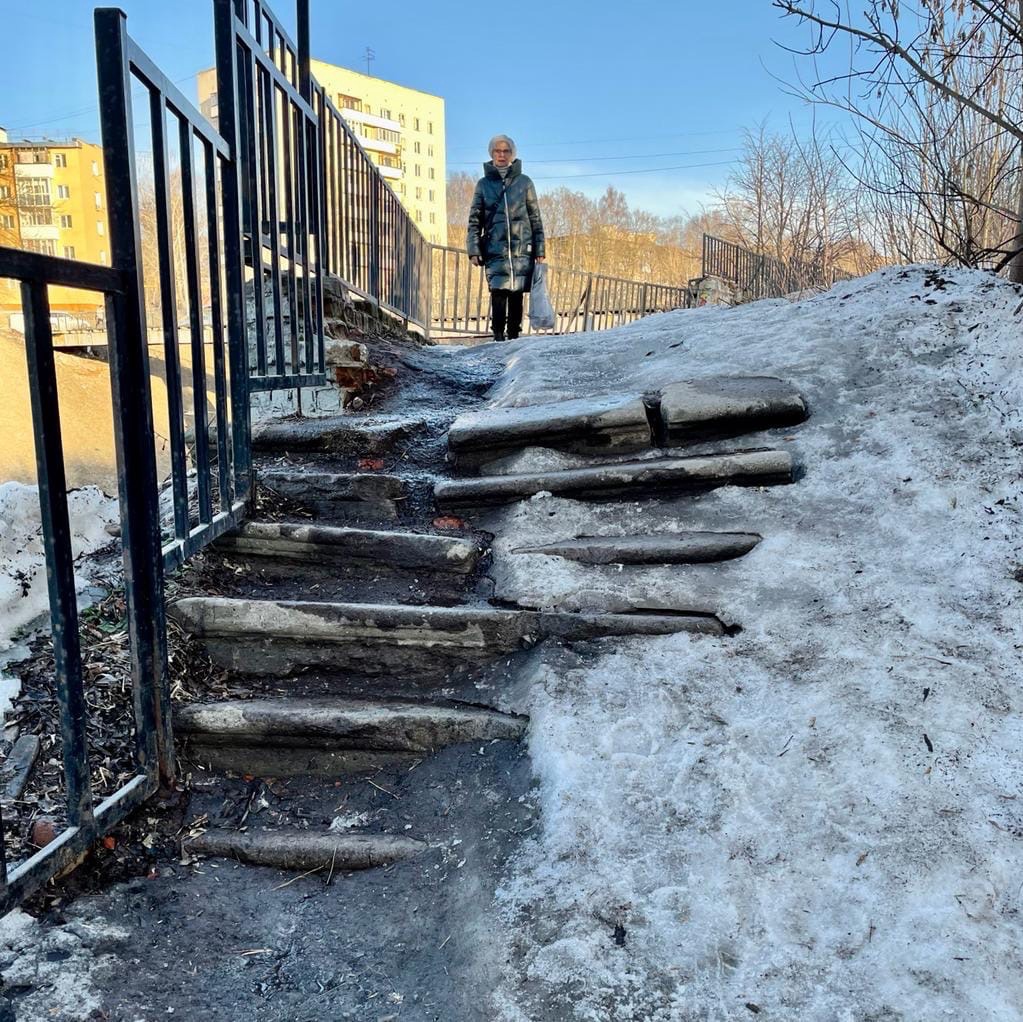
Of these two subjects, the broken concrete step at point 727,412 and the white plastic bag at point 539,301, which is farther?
the white plastic bag at point 539,301

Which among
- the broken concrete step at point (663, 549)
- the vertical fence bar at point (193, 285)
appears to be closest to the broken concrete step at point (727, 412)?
the broken concrete step at point (663, 549)

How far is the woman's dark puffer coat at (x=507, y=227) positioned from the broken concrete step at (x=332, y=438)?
139 inches

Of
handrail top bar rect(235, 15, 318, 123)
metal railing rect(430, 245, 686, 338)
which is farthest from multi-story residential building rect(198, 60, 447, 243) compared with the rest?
handrail top bar rect(235, 15, 318, 123)

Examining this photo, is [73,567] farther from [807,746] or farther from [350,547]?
[807,746]

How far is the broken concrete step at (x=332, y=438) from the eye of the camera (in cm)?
348

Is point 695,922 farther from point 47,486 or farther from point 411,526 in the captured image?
point 411,526

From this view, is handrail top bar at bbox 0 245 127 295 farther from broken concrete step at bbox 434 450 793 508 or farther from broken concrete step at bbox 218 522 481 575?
broken concrete step at bbox 434 450 793 508

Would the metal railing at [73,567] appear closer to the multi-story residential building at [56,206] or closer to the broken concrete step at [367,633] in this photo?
the multi-story residential building at [56,206]

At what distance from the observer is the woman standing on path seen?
6.56 metres

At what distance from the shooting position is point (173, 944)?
4.86 ft

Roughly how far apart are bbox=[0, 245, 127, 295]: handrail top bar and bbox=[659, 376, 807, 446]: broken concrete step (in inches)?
84.9

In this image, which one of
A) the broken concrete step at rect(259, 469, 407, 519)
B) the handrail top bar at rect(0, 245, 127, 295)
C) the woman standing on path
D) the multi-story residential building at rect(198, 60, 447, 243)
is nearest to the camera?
the handrail top bar at rect(0, 245, 127, 295)

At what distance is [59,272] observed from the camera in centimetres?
137

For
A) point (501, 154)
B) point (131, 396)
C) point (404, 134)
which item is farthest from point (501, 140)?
point (404, 134)
